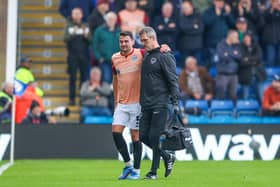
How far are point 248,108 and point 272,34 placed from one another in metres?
2.22

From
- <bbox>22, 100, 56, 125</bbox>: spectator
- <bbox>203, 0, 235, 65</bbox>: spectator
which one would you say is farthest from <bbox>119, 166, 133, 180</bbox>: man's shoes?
<bbox>203, 0, 235, 65</bbox>: spectator

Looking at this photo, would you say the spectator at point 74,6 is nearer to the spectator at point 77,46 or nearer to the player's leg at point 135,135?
the spectator at point 77,46

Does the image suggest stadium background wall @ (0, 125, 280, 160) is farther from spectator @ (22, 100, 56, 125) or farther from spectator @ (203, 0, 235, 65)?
spectator @ (203, 0, 235, 65)

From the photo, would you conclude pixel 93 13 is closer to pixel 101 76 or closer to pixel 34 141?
pixel 101 76

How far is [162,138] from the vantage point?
14727 millimetres

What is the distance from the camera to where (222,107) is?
23.8 metres

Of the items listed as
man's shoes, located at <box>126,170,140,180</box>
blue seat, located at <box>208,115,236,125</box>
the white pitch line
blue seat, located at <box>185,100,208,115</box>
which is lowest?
the white pitch line

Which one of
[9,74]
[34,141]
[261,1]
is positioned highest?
[261,1]

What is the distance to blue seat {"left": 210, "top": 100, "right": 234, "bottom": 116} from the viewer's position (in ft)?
78.0

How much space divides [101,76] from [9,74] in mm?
4091

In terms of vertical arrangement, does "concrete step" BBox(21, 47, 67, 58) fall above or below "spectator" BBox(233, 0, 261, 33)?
below

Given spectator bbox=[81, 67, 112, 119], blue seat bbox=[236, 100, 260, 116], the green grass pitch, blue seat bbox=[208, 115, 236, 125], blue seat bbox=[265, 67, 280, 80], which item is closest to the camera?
the green grass pitch

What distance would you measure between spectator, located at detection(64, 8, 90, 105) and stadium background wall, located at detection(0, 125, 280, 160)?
3036 millimetres

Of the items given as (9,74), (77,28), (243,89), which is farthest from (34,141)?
(243,89)
